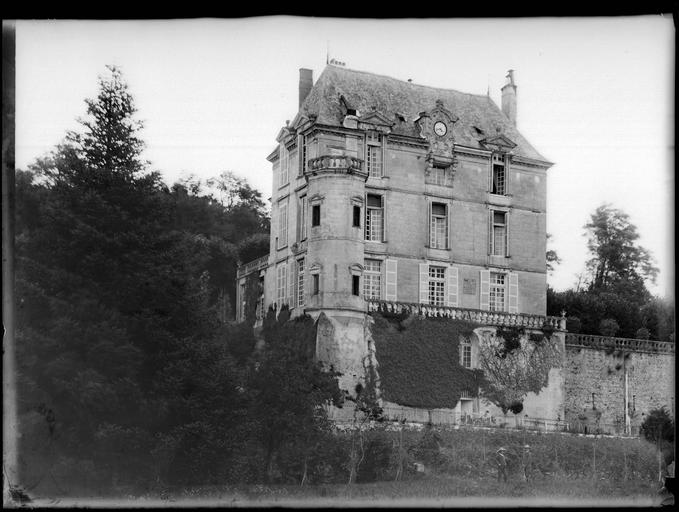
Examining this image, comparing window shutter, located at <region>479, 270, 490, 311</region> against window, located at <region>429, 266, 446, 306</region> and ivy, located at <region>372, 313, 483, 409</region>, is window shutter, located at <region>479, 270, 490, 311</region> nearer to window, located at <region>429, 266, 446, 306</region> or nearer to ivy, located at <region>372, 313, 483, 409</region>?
window, located at <region>429, 266, 446, 306</region>

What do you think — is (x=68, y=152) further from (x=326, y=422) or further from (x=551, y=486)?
(x=551, y=486)

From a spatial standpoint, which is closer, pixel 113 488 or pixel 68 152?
pixel 113 488

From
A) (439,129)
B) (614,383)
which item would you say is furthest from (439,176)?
(614,383)

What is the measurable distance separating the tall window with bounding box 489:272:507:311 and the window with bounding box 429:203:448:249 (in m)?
2.29

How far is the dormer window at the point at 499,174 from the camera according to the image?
33.8 m

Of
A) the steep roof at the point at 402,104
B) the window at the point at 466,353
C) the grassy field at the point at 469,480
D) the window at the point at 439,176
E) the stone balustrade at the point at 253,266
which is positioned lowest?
the grassy field at the point at 469,480

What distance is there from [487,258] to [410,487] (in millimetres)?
11206

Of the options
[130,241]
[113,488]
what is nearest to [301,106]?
[130,241]

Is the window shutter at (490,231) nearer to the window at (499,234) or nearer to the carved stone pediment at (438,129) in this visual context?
the window at (499,234)

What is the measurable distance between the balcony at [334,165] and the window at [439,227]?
3664 millimetres

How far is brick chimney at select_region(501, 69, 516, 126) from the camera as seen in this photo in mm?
35188

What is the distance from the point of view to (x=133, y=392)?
2195 centimetres

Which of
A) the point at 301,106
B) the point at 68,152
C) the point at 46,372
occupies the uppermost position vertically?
the point at 301,106

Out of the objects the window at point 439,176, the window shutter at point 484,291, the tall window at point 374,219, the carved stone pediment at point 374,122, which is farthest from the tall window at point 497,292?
the carved stone pediment at point 374,122
